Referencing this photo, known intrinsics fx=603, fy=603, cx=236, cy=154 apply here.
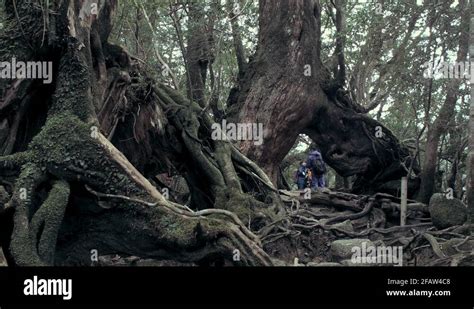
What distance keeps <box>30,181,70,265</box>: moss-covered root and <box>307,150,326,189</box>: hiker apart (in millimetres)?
8063

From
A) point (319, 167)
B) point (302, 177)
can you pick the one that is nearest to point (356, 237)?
point (319, 167)

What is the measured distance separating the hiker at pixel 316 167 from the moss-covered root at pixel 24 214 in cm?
807

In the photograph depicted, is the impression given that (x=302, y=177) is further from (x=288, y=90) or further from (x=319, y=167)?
(x=288, y=90)

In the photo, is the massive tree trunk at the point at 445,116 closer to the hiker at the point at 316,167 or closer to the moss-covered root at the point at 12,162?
the hiker at the point at 316,167

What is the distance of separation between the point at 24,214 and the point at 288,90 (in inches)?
261

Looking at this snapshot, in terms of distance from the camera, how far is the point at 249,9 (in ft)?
41.6

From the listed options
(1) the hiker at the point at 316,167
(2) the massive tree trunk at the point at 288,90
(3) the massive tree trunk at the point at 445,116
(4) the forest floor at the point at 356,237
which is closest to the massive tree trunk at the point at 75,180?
(4) the forest floor at the point at 356,237

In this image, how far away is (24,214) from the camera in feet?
18.0

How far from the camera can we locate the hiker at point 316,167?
13.1m

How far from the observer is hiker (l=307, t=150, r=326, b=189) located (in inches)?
516

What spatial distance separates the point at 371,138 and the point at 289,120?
2.19 m

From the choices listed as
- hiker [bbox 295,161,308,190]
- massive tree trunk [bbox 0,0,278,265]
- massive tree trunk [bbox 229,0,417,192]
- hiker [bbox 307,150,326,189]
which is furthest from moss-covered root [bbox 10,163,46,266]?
hiker [bbox 295,161,308,190]

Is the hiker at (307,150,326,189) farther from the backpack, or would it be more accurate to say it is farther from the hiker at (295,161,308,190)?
the hiker at (295,161,308,190)
